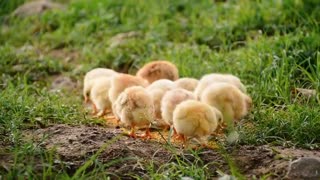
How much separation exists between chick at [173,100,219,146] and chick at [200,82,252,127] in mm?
370

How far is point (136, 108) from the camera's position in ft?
16.6

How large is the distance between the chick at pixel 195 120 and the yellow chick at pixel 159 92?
61 cm

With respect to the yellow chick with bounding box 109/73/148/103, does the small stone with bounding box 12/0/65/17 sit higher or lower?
higher

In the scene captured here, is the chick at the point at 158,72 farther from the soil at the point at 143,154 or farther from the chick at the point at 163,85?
the soil at the point at 143,154

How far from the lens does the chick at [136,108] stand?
16.5 feet

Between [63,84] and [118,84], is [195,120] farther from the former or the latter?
[63,84]

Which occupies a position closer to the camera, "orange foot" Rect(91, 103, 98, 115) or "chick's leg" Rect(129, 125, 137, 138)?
"chick's leg" Rect(129, 125, 137, 138)

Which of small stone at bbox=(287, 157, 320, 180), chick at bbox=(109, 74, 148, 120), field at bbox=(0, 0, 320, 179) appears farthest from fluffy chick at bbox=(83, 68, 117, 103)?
small stone at bbox=(287, 157, 320, 180)

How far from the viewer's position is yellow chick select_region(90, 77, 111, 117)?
5773mm

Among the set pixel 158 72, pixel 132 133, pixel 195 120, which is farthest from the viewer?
pixel 158 72

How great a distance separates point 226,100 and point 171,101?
1.35 ft

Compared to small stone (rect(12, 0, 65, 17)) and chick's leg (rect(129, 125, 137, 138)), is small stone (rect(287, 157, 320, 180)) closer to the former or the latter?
chick's leg (rect(129, 125, 137, 138))

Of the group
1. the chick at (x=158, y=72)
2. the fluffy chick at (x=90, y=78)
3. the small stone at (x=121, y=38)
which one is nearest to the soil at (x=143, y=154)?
the fluffy chick at (x=90, y=78)

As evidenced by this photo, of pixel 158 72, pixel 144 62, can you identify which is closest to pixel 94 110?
pixel 158 72
